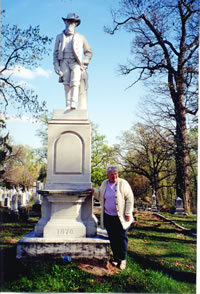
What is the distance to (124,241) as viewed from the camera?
4125 millimetres

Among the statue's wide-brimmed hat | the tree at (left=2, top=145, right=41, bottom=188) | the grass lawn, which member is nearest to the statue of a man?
the statue's wide-brimmed hat

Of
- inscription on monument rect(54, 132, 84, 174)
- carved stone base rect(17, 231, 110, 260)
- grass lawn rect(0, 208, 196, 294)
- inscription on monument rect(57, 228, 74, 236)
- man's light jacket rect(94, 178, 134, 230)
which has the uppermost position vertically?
inscription on monument rect(54, 132, 84, 174)

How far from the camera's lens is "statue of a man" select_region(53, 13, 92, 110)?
17.3ft

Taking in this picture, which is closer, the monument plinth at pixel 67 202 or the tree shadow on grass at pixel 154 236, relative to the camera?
the monument plinth at pixel 67 202

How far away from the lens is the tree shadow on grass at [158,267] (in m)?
3.98

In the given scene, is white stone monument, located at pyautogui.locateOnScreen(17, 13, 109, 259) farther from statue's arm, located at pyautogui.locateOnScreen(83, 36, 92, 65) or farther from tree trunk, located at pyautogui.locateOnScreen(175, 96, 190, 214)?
tree trunk, located at pyautogui.locateOnScreen(175, 96, 190, 214)

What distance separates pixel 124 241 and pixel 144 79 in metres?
13.0

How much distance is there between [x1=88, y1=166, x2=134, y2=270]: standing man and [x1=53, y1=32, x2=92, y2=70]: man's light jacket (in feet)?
8.60

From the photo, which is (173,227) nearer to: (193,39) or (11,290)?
(11,290)

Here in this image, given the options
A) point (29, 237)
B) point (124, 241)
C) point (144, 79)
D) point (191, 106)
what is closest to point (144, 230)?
point (124, 241)

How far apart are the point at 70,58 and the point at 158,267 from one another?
4.43 m

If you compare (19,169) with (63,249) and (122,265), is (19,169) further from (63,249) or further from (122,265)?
(122,265)

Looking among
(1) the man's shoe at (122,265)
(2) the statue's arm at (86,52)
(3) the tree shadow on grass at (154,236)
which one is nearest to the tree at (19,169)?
(3) the tree shadow on grass at (154,236)

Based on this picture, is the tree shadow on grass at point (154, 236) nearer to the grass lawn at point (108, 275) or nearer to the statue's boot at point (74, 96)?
the grass lawn at point (108, 275)
